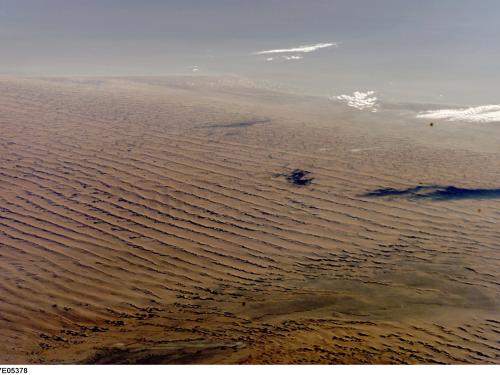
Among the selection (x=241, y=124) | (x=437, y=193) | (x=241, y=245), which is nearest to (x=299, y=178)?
(x=437, y=193)

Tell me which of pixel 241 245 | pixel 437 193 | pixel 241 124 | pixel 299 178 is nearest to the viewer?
pixel 241 245

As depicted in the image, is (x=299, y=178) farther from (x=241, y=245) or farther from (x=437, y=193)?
(x=241, y=245)

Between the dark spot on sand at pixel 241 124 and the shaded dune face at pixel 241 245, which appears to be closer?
the shaded dune face at pixel 241 245

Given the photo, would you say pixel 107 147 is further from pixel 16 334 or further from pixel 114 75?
pixel 114 75

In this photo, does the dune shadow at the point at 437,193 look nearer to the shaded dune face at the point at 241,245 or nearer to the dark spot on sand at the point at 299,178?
the shaded dune face at the point at 241,245

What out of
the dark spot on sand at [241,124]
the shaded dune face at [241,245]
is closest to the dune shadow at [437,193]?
the shaded dune face at [241,245]

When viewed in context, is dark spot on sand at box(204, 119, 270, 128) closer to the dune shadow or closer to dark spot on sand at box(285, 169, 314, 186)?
dark spot on sand at box(285, 169, 314, 186)

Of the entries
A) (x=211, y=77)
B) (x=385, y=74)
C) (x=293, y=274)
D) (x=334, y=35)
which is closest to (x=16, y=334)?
(x=293, y=274)

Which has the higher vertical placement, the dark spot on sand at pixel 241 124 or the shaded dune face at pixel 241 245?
the dark spot on sand at pixel 241 124
